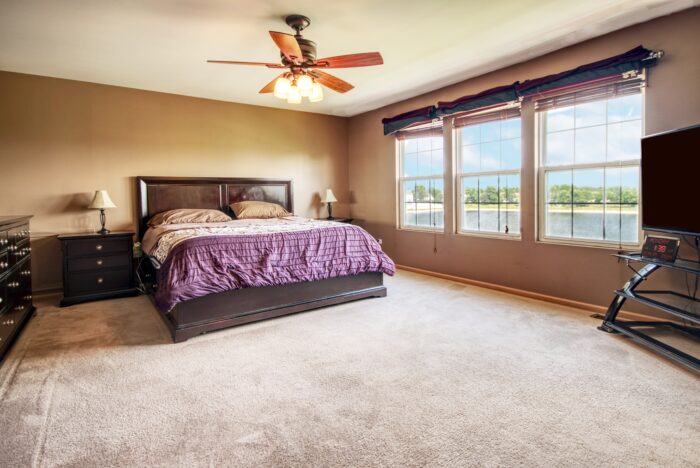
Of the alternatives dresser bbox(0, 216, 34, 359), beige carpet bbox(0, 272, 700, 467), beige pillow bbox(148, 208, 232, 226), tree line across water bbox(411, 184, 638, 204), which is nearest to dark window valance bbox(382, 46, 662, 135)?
tree line across water bbox(411, 184, 638, 204)

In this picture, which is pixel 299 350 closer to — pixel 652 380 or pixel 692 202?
pixel 652 380

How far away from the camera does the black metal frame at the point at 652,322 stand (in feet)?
7.91

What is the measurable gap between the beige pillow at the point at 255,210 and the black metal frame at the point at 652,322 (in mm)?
4034

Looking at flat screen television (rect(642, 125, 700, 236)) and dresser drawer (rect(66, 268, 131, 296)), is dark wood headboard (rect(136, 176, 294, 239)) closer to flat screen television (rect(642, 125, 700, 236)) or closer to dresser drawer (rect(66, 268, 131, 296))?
dresser drawer (rect(66, 268, 131, 296))

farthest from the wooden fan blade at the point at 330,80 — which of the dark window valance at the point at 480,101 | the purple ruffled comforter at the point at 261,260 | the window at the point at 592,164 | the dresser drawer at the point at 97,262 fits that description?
the dresser drawer at the point at 97,262

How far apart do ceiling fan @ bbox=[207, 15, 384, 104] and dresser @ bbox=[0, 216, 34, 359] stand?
1.99 meters

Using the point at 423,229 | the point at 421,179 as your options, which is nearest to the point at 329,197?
the point at 421,179

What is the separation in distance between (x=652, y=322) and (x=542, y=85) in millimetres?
2303

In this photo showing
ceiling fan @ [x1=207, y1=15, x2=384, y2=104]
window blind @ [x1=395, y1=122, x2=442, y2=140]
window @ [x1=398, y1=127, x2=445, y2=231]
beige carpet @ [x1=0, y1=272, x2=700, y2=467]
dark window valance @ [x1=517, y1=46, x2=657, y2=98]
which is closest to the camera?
beige carpet @ [x1=0, y1=272, x2=700, y2=467]

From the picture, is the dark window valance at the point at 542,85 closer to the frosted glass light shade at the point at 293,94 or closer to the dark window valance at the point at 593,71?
the dark window valance at the point at 593,71

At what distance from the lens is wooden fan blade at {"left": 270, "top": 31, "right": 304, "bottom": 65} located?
2529 mm

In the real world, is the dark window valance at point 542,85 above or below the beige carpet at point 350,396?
above

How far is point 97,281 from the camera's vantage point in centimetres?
425

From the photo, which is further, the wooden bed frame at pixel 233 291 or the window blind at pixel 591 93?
the window blind at pixel 591 93
